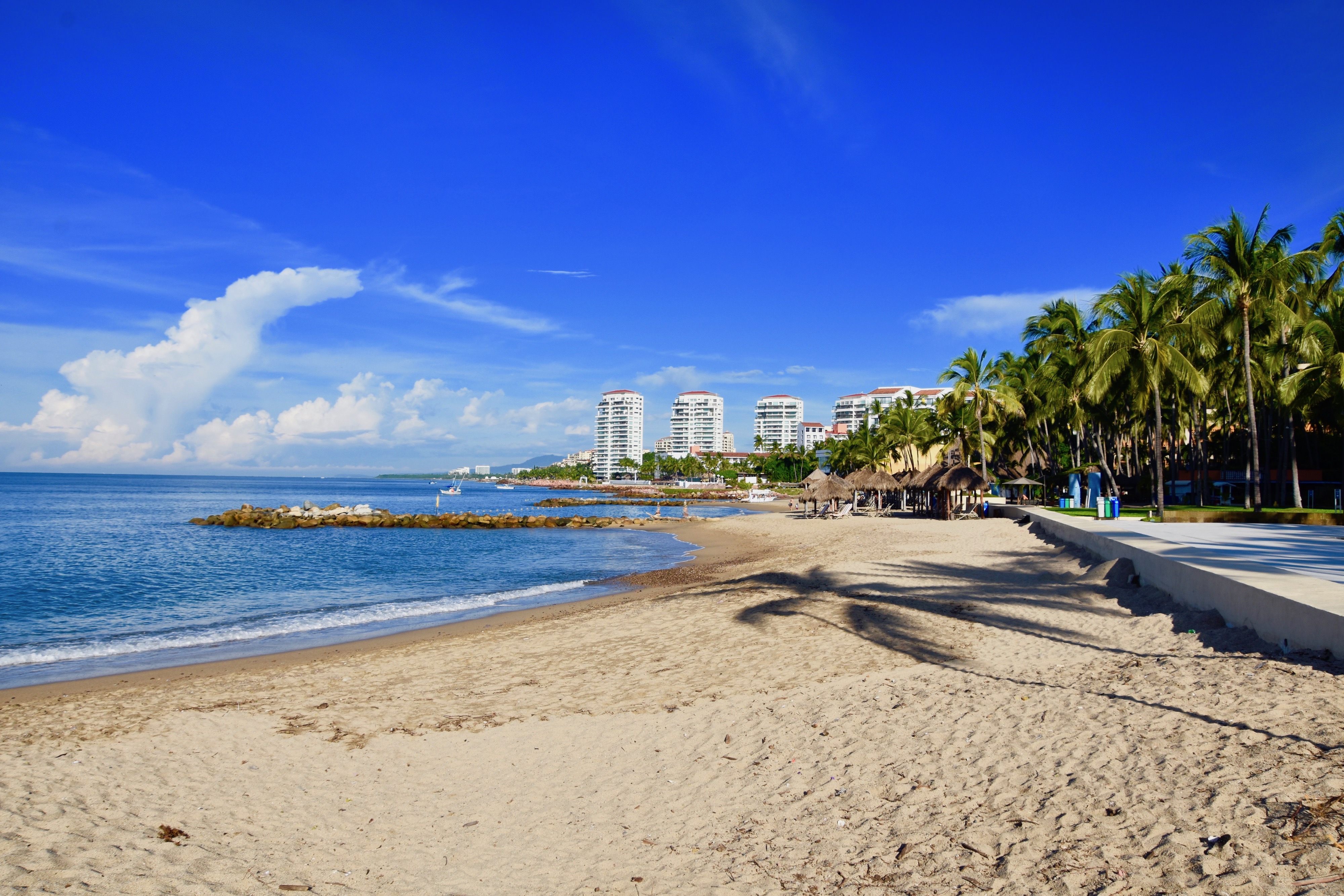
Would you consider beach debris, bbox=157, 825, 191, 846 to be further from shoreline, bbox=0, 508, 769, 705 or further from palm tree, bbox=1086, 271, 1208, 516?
palm tree, bbox=1086, 271, 1208, 516

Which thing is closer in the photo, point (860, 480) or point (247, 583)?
point (247, 583)

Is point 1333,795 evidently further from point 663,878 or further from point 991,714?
point 663,878

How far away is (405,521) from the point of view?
52125 mm

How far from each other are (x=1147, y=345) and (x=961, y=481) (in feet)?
43.5

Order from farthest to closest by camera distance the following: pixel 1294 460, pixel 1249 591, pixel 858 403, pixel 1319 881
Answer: pixel 858 403 → pixel 1294 460 → pixel 1249 591 → pixel 1319 881

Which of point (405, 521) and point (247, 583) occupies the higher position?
point (405, 521)

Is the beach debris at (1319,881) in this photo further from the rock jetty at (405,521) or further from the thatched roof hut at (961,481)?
the rock jetty at (405,521)

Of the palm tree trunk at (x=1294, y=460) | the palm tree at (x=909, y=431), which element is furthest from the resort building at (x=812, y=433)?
the palm tree trunk at (x=1294, y=460)

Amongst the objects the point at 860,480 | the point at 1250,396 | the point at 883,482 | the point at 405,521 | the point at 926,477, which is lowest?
the point at 405,521

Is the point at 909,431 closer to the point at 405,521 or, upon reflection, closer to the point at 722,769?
the point at 405,521

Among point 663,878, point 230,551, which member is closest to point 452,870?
point 663,878

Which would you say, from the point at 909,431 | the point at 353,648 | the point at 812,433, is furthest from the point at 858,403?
the point at 353,648

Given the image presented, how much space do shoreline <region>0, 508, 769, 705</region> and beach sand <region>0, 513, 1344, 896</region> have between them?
21cm

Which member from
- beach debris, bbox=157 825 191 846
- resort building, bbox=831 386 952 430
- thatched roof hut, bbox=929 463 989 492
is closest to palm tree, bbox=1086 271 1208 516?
thatched roof hut, bbox=929 463 989 492
